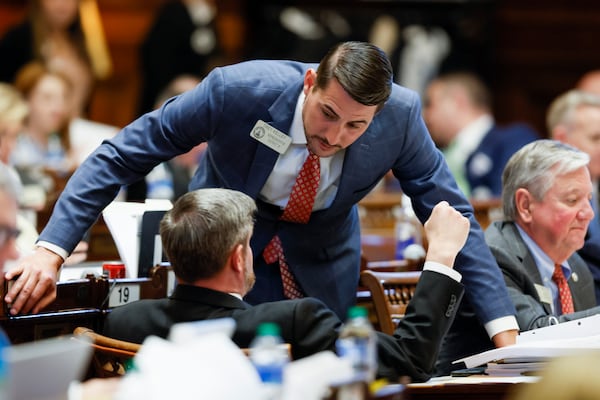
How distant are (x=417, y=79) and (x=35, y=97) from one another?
3.42m

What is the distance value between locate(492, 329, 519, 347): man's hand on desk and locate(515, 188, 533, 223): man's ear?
1.74ft

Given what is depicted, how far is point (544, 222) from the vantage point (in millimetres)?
3662

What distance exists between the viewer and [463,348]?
3477mm

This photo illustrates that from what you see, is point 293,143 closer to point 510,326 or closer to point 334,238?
point 334,238

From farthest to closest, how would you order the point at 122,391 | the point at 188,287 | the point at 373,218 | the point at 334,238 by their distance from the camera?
the point at 373,218, the point at 334,238, the point at 188,287, the point at 122,391

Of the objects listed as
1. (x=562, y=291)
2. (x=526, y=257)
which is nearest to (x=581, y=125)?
(x=562, y=291)

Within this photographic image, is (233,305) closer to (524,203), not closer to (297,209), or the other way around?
(297,209)

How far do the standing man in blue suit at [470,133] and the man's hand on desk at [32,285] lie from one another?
16.3 feet

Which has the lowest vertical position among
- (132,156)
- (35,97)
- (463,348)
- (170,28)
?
(463,348)

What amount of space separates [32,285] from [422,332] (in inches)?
41.0

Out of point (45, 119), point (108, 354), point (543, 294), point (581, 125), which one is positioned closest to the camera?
point (108, 354)

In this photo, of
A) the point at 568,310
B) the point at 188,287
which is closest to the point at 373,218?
the point at 568,310

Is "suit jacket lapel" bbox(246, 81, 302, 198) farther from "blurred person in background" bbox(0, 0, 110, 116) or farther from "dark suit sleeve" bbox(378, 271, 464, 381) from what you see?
"blurred person in background" bbox(0, 0, 110, 116)

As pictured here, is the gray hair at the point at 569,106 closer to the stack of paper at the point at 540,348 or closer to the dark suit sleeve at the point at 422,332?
the stack of paper at the point at 540,348
